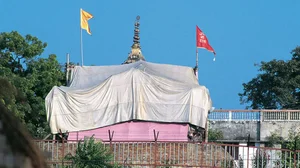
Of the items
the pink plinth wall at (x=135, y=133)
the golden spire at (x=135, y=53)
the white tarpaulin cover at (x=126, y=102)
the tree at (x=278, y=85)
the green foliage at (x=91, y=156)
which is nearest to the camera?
the green foliage at (x=91, y=156)

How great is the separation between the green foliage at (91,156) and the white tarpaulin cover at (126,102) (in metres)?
6.16

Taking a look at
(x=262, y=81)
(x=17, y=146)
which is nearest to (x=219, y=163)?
(x=17, y=146)

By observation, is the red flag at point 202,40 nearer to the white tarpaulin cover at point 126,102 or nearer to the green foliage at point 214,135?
the green foliage at point 214,135

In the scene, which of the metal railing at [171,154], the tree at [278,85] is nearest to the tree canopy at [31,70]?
the metal railing at [171,154]

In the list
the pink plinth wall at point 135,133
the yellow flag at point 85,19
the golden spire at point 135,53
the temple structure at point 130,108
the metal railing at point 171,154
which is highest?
the yellow flag at point 85,19

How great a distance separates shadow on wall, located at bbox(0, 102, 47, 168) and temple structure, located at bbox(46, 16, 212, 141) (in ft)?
68.8

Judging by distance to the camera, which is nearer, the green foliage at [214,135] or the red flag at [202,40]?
the red flag at [202,40]

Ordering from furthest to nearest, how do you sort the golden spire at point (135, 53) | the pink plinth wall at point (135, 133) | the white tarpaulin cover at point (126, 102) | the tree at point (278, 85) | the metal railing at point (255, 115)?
the tree at point (278, 85)
the metal railing at point (255, 115)
the golden spire at point (135, 53)
the pink plinth wall at point (135, 133)
the white tarpaulin cover at point (126, 102)

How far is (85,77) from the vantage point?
24.6 metres

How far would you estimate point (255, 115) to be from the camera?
1303 inches

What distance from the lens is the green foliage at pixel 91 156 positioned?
16266mm

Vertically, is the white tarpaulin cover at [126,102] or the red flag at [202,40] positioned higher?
the red flag at [202,40]

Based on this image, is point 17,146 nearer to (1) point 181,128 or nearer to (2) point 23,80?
(1) point 181,128

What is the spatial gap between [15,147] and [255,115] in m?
31.7
